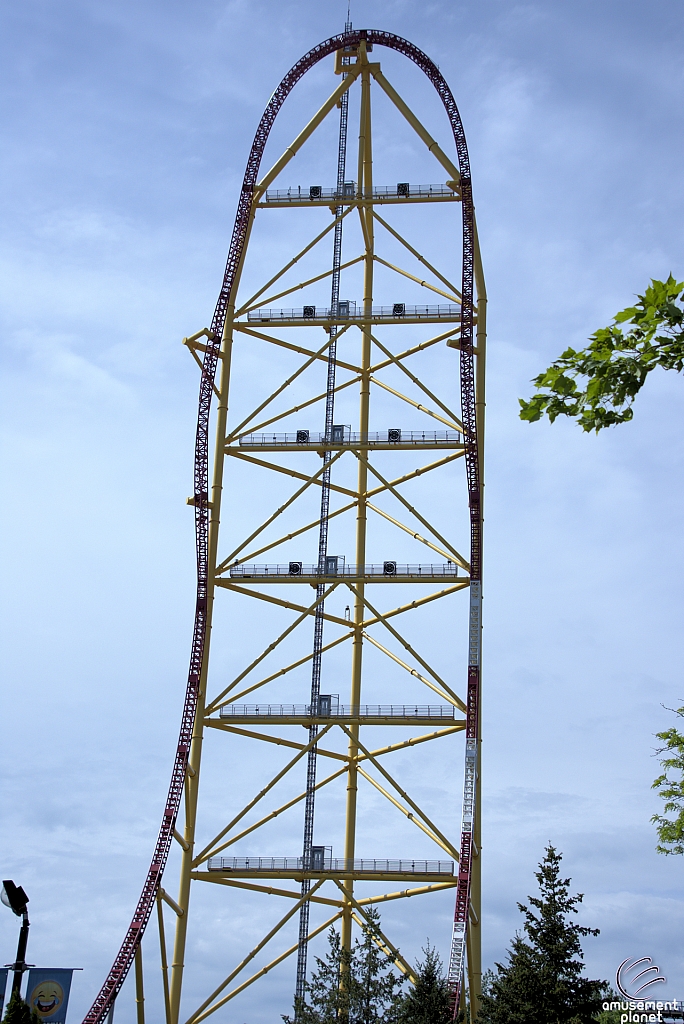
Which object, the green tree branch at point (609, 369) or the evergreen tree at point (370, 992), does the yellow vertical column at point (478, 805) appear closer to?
the evergreen tree at point (370, 992)

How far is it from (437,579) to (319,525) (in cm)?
398

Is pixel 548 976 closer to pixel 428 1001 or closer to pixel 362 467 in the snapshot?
pixel 428 1001

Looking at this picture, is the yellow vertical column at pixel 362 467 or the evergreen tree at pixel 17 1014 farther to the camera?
the yellow vertical column at pixel 362 467

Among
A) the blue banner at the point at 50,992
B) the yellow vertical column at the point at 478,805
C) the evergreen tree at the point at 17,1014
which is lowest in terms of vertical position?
the evergreen tree at the point at 17,1014

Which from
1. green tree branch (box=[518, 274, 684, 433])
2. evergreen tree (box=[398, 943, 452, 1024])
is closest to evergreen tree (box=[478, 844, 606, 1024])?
evergreen tree (box=[398, 943, 452, 1024])

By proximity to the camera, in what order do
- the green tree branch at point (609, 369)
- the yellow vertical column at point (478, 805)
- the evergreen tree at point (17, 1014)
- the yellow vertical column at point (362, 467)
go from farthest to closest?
the yellow vertical column at point (362, 467)
the yellow vertical column at point (478, 805)
the evergreen tree at point (17, 1014)
the green tree branch at point (609, 369)

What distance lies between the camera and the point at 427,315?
38.1 m

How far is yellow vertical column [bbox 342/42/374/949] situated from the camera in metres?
35.9

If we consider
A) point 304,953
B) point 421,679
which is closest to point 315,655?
point 421,679

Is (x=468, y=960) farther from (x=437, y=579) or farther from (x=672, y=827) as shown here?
(x=672, y=827)

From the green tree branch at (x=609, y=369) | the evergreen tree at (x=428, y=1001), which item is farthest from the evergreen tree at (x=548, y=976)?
the green tree branch at (x=609, y=369)

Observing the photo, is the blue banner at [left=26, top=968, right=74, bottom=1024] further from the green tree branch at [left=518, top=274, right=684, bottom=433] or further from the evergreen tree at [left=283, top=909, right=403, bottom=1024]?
the green tree branch at [left=518, top=274, right=684, bottom=433]

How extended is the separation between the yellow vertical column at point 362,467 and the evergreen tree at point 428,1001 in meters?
4.43

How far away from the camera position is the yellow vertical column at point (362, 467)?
35938 millimetres
